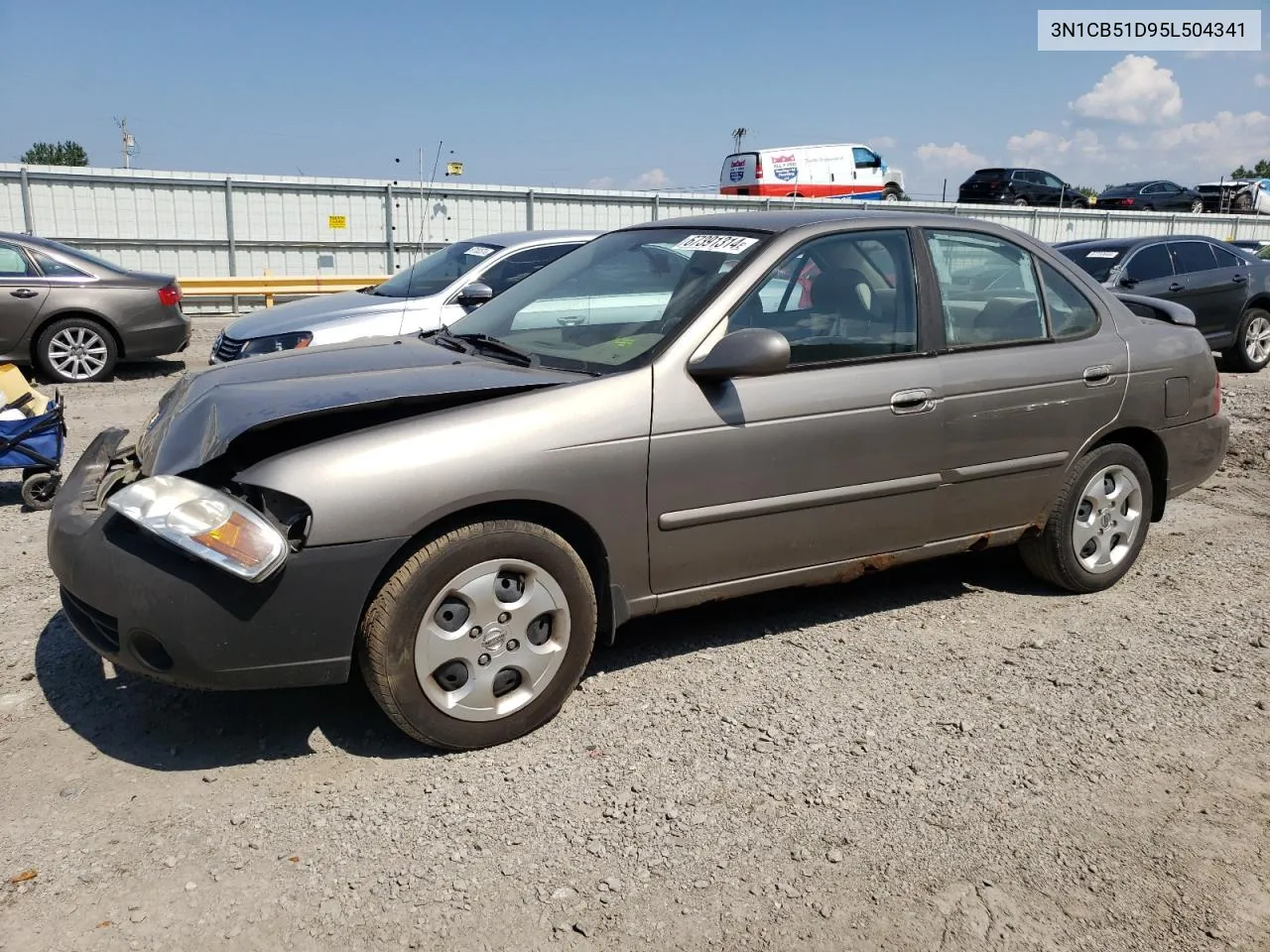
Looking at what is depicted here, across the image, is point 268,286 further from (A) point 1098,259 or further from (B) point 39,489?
(A) point 1098,259

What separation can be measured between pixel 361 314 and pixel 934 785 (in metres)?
Result: 6.50

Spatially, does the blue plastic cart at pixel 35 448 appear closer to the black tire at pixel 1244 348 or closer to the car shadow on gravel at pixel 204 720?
the car shadow on gravel at pixel 204 720

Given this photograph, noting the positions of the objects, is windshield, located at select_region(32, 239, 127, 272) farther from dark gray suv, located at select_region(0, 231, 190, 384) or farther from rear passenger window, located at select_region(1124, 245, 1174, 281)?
rear passenger window, located at select_region(1124, 245, 1174, 281)

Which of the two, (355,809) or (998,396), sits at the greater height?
(998,396)

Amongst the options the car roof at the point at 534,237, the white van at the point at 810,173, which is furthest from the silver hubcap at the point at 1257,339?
the white van at the point at 810,173

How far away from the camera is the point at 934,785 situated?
10.8 feet

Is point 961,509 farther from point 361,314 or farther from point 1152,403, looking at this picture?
point 361,314

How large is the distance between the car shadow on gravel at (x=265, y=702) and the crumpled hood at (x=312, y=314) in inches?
174

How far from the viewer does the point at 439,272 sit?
9.55m

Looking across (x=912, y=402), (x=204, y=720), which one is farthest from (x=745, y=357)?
(x=204, y=720)

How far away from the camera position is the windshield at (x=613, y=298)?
3871 millimetres

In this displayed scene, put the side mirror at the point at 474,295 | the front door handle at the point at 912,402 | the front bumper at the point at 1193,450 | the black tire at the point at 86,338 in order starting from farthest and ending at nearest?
1. the black tire at the point at 86,338
2. the side mirror at the point at 474,295
3. the front bumper at the point at 1193,450
4. the front door handle at the point at 912,402

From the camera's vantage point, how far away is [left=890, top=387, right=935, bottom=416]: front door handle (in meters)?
4.12

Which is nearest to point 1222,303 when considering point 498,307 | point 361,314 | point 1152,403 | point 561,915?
point 1152,403
